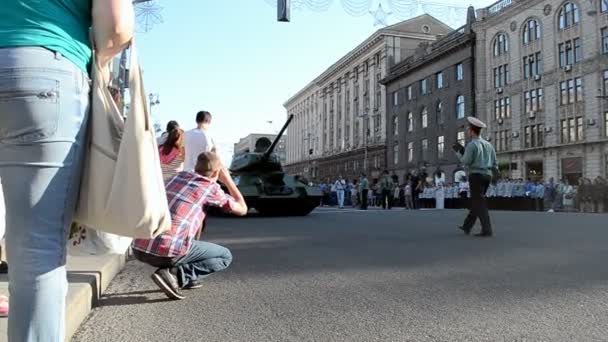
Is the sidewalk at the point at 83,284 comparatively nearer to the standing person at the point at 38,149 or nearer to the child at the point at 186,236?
the child at the point at 186,236

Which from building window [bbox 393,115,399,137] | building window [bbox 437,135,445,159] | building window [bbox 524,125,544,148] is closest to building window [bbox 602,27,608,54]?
building window [bbox 524,125,544,148]

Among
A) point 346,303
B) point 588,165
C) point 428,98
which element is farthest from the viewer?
point 428,98

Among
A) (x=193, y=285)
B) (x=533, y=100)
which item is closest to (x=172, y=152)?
(x=193, y=285)

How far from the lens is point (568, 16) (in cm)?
4103

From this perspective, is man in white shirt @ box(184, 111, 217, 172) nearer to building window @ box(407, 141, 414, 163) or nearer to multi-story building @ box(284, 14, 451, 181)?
multi-story building @ box(284, 14, 451, 181)

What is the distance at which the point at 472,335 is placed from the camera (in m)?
3.34

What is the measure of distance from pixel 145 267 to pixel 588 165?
38.2m

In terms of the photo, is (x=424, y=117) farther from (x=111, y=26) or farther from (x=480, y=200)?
(x=111, y=26)

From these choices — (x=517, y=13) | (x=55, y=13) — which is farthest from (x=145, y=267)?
(x=517, y=13)

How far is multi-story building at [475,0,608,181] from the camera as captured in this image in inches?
1503

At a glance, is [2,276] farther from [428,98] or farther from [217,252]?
[428,98]

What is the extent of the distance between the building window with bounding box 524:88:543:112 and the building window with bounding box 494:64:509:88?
310 centimetres

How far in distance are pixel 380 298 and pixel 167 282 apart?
5.39 ft

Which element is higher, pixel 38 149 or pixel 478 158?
pixel 478 158
